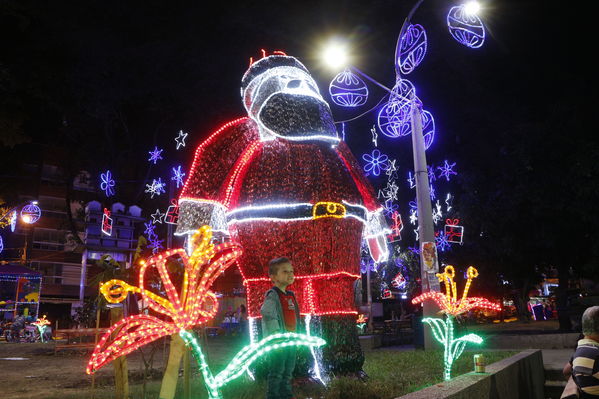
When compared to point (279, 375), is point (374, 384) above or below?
below

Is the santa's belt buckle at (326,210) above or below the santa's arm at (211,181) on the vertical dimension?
below

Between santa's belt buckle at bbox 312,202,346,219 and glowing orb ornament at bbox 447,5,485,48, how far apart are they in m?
6.01

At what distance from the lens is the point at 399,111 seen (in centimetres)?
1141

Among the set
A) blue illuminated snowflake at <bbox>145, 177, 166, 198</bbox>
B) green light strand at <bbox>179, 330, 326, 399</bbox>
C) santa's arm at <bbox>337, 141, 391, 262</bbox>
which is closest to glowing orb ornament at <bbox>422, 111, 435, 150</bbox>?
santa's arm at <bbox>337, 141, 391, 262</bbox>

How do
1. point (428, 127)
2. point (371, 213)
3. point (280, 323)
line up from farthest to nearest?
point (428, 127), point (371, 213), point (280, 323)

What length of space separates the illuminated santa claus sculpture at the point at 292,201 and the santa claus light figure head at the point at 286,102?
1 cm

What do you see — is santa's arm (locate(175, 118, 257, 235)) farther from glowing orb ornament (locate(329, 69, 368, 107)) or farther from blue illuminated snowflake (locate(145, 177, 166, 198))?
blue illuminated snowflake (locate(145, 177, 166, 198))

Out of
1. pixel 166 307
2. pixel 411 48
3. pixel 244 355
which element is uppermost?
pixel 411 48

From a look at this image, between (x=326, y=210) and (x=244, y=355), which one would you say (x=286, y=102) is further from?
(x=244, y=355)

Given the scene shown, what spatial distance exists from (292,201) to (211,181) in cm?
124

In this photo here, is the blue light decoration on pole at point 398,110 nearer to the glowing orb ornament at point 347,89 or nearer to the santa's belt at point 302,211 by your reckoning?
the glowing orb ornament at point 347,89

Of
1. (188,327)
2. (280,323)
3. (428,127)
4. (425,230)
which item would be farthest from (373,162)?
(188,327)

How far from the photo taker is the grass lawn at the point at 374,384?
5066 millimetres

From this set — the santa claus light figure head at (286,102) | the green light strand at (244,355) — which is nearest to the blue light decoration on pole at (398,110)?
the santa claus light figure head at (286,102)
